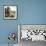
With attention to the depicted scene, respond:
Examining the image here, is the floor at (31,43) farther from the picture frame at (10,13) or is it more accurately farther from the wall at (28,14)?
the picture frame at (10,13)

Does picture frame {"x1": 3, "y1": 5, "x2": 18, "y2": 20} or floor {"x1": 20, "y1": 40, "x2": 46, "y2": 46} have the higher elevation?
picture frame {"x1": 3, "y1": 5, "x2": 18, "y2": 20}

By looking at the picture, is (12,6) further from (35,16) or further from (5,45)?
(5,45)

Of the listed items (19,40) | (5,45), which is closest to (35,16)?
(19,40)

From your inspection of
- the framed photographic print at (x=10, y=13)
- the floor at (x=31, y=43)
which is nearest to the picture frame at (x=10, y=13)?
the framed photographic print at (x=10, y=13)

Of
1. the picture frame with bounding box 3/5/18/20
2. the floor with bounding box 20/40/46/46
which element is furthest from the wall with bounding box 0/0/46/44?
the floor with bounding box 20/40/46/46

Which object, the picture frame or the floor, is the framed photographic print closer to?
the picture frame

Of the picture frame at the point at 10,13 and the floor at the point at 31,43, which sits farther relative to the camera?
the picture frame at the point at 10,13

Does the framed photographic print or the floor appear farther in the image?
the framed photographic print

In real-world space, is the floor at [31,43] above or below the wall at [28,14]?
below

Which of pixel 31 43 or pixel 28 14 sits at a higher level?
pixel 28 14

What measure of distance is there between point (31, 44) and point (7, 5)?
1725 mm

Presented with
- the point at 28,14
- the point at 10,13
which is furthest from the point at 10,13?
the point at 28,14

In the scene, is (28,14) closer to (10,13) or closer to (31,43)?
(10,13)

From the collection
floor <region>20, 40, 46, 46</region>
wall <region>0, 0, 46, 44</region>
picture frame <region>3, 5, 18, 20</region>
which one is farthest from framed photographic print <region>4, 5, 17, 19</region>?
floor <region>20, 40, 46, 46</region>
